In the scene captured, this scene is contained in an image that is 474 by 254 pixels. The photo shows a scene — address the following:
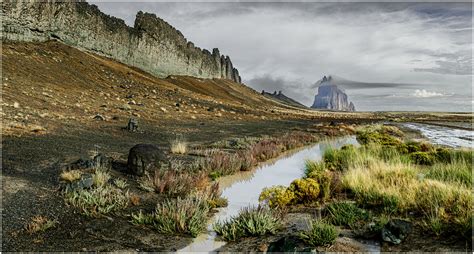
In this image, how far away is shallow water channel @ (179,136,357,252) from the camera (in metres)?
6.90

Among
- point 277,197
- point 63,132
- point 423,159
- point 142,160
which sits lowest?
point 277,197

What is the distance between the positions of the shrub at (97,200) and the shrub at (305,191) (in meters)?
4.44

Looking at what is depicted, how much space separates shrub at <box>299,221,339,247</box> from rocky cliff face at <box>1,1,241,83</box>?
3563cm

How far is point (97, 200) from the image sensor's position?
800 centimetres

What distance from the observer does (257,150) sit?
17.5 m

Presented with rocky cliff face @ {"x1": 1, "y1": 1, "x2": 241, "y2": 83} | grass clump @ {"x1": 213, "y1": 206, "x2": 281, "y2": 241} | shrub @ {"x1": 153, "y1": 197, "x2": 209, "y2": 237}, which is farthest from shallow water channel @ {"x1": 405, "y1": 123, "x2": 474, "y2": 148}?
rocky cliff face @ {"x1": 1, "y1": 1, "x2": 241, "y2": 83}

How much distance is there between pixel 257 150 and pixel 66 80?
22415 millimetres

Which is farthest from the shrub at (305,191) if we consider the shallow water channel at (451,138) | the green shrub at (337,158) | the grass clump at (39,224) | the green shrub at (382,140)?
the shallow water channel at (451,138)

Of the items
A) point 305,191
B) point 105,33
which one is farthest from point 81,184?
point 105,33

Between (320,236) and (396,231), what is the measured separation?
4.93 feet

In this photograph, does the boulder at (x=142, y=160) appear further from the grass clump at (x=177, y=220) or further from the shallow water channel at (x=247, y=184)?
the grass clump at (x=177, y=220)

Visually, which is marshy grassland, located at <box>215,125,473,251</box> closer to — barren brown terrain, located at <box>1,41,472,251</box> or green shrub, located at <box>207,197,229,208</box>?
green shrub, located at <box>207,197,229,208</box>

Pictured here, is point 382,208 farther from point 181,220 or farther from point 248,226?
point 181,220

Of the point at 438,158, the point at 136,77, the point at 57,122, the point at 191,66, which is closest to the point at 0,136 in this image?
the point at 57,122
